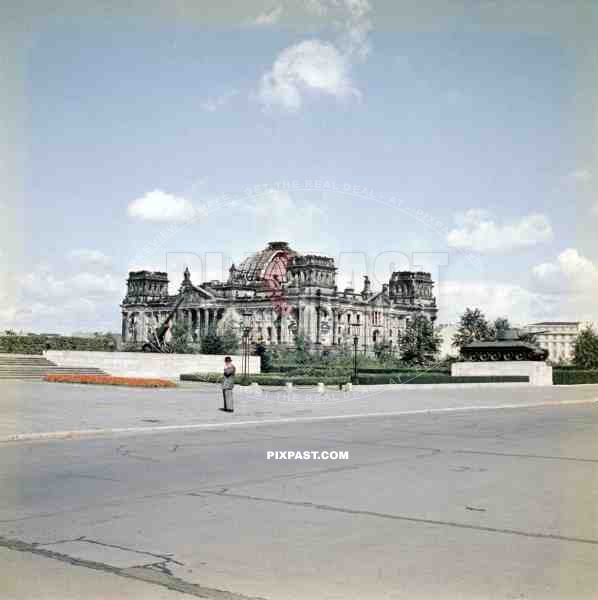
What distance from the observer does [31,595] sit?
6.54m

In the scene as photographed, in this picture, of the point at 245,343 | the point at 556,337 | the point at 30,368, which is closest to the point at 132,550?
the point at 30,368

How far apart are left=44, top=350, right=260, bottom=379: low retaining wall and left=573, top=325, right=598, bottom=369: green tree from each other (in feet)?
102

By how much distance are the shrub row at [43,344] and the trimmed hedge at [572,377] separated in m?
27.9

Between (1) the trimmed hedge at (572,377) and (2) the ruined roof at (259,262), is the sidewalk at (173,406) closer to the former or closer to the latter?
(1) the trimmed hedge at (572,377)

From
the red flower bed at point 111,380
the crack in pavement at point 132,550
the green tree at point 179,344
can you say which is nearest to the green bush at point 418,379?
the red flower bed at point 111,380

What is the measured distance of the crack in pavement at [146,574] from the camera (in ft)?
21.8

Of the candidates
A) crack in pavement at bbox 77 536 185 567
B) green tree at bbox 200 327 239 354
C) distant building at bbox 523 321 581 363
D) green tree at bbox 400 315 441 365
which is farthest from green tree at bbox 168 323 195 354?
distant building at bbox 523 321 581 363

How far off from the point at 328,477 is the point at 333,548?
15.2ft

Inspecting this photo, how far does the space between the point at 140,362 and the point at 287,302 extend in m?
81.6

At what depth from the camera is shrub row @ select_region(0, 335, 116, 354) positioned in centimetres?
5156

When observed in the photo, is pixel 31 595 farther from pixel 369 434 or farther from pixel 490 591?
pixel 369 434

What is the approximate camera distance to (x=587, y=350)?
72562mm

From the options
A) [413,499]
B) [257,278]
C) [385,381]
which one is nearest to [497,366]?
[385,381]

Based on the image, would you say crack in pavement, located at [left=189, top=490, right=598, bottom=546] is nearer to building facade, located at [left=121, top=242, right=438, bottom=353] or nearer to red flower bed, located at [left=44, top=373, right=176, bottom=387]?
red flower bed, located at [left=44, top=373, right=176, bottom=387]
